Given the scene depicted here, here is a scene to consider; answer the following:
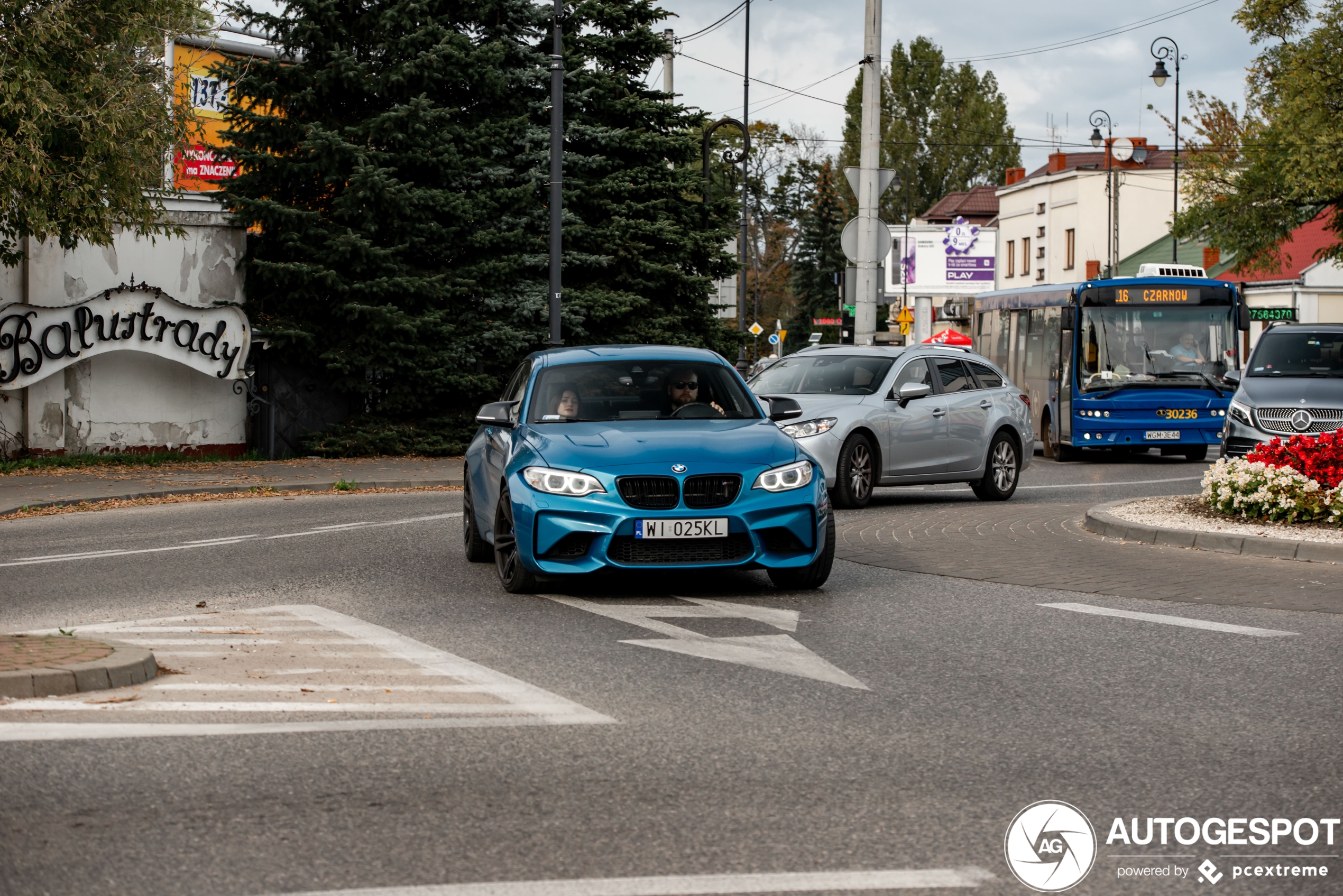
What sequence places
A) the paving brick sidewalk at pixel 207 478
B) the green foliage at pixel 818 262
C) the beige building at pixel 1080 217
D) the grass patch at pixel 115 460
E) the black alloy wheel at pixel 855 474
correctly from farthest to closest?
1. the green foliage at pixel 818 262
2. the beige building at pixel 1080 217
3. the grass patch at pixel 115 460
4. the paving brick sidewalk at pixel 207 478
5. the black alloy wheel at pixel 855 474

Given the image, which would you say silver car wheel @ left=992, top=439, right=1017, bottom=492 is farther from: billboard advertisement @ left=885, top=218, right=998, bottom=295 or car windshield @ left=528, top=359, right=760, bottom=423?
billboard advertisement @ left=885, top=218, right=998, bottom=295

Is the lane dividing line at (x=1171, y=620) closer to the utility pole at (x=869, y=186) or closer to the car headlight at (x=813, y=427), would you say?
the car headlight at (x=813, y=427)

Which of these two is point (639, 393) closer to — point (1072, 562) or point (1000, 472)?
point (1072, 562)

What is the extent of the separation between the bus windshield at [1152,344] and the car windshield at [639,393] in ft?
53.9

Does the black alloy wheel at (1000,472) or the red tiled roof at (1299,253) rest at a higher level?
the red tiled roof at (1299,253)

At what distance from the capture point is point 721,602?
9711mm

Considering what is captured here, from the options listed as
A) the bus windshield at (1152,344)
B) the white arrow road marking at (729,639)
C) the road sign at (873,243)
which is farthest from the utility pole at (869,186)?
Result: the white arrow road marking at (729,639)

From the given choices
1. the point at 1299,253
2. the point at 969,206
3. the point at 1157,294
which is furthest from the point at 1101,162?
the point at 1157,294

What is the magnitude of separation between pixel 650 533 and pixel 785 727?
10.8 feet

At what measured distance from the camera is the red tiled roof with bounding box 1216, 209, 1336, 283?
54.5 metres

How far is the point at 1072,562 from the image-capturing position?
11961 millimetres

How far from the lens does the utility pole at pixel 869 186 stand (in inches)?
989

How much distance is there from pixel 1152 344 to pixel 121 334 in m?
16.1

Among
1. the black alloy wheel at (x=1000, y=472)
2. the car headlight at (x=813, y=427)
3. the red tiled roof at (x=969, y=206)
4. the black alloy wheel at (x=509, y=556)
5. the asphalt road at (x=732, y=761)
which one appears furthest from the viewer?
the red tiled roof at (x=969, y=206)
